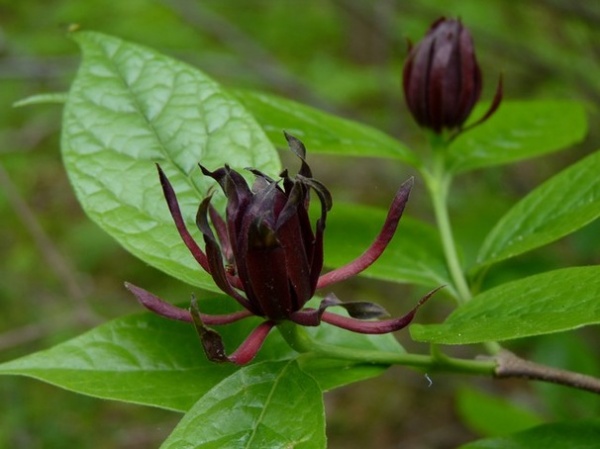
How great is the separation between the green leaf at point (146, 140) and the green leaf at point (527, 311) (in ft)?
A: 1.09

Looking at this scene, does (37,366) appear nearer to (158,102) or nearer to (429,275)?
(158,102)

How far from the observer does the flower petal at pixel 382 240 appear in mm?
962

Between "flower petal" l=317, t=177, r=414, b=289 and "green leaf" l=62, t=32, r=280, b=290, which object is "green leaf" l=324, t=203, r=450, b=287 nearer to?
"green leaf" l=62, t=32, r=280, b=290

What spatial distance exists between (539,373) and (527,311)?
6.1 inches

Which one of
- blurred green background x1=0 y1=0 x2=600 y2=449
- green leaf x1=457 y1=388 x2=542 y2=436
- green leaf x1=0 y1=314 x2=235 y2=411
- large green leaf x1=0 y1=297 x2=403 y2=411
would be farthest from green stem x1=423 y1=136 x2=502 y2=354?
blurred green background x1=0 y1=0 x2=600 y2=449

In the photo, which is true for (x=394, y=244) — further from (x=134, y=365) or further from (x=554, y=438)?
(x=134, y=365)

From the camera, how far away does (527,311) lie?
1065 millimetres

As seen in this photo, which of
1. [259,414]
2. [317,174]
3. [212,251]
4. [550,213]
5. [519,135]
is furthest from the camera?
[317,174]

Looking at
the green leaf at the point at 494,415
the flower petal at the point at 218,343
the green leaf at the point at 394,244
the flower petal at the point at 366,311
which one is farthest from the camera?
the green leaf at the point at 494,415

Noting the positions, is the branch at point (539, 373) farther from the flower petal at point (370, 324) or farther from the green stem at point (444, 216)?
the flower petal at point (370, 324)

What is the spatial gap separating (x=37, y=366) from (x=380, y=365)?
1.44ft

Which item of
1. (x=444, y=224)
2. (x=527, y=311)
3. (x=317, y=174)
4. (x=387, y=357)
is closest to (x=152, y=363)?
(x=387, y=357)

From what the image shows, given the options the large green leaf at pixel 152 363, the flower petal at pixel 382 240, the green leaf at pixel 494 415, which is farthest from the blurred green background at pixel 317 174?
the flower petal at pixel 382 240

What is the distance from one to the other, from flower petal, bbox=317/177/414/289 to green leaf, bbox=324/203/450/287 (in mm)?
380
